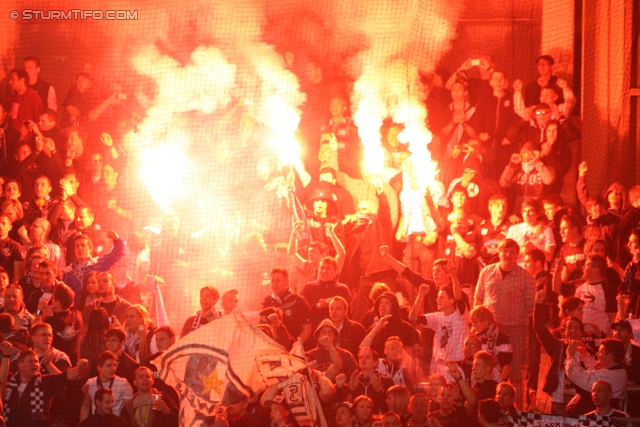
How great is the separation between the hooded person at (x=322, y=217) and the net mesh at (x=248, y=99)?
0.07 meters

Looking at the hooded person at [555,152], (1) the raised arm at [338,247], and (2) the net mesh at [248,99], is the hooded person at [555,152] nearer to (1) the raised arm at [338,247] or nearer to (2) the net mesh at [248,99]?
(2) the net mesh at [248,99]

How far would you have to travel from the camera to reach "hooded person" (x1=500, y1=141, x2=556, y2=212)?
827cm

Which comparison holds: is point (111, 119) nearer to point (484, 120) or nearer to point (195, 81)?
point (195, 81)

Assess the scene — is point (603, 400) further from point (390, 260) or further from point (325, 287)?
point (390, 260)

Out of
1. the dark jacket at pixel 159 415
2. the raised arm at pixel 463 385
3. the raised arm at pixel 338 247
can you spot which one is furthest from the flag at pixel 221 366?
the raised arm at pixel 338 247

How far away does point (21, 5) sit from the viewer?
404 inches

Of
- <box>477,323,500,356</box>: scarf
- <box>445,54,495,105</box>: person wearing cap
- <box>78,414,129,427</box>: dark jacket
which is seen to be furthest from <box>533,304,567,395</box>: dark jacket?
<box>78,414,129,427</box>: dark jacket

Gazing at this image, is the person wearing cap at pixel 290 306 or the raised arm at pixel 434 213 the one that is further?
the raised arm at pixel 434 213

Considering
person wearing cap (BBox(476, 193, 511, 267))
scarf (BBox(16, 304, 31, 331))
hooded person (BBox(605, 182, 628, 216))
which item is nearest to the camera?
scarf (BBox(16, 304, 31, 331))

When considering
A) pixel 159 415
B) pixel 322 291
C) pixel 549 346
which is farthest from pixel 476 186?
pixel 159 415

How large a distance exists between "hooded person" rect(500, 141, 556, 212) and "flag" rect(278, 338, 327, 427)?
7.77 ft

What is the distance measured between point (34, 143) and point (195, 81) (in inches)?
67.1

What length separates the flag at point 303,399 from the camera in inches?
261

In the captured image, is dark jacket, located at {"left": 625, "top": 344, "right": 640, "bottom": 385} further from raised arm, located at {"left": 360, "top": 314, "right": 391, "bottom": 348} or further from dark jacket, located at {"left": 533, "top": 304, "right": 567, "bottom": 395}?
raised arm, located at {"left": 360, "top": 314, "right": 391, "bottom": 348}
